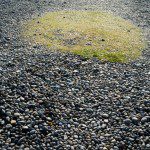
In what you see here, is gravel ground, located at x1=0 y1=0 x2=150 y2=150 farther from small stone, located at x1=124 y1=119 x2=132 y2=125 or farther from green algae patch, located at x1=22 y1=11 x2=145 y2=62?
green algae patch, located at x1=22 y1=11 x2=145 y2=62

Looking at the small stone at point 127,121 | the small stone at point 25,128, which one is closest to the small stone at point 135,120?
the small stone at point 127,121

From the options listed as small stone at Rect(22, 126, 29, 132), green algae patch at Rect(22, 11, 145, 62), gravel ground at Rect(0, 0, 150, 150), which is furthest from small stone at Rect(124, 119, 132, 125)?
green algae patch at Rect(22, 11, 145, 62)

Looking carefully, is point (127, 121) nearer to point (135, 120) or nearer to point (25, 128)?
point (135, 120)

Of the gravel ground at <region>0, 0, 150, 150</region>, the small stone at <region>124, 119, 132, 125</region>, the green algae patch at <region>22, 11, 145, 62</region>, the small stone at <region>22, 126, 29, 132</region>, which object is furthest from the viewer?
the green algae patch at <region>22, 11, 145, 62</region>

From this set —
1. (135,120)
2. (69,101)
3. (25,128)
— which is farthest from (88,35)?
(25,128)

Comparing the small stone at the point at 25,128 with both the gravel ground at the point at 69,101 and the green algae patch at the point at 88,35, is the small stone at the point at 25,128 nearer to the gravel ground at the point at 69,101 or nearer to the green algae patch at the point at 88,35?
the gravel ground at the point at 69,101

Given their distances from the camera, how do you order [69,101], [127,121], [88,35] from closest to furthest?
[127,121], [69,101], [88,35]
